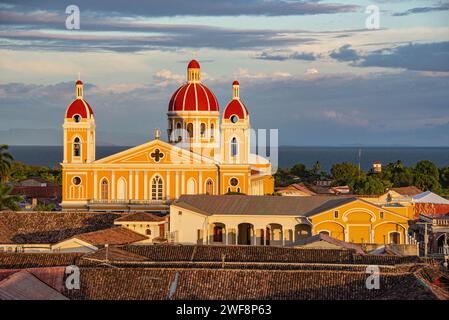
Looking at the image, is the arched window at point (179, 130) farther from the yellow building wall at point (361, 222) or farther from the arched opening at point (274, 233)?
the yellow building wall at point (361, 222)

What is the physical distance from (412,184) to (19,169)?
140ft

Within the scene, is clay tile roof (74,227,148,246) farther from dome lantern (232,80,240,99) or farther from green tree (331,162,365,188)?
green tree (331,162,365,188)

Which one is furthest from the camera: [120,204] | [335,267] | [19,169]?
[19,169]

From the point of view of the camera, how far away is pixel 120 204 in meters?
65.3

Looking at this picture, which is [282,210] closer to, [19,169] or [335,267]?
[335,267]

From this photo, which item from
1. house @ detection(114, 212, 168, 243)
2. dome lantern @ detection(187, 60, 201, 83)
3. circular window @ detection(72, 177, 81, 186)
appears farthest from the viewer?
dome lantern @ detection(187, 60, 201, 83)

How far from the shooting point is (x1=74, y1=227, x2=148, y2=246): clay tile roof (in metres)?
45.7

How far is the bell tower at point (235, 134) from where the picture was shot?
66312 millimetres

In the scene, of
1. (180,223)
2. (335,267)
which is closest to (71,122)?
(180,223)

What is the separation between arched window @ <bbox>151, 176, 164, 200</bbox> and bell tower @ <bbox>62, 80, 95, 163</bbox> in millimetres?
3419

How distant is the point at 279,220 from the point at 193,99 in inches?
575

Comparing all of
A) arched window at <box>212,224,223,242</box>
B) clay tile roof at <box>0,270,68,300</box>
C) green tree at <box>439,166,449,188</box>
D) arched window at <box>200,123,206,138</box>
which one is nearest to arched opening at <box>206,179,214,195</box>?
arched window at <box>200,123,206,138</box>

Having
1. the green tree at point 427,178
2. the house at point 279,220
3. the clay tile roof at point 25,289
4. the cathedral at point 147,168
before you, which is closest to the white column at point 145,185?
the cathedral at point 147,168

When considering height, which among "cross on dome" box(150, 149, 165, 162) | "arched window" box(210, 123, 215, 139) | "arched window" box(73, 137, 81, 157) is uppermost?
"arched window" box(210, 123, 215, 139)
